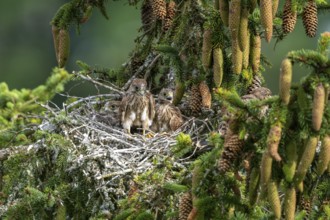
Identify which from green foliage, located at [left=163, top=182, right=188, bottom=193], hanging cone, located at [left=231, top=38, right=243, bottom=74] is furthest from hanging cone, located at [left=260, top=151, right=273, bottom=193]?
→ hanging cone, located at [left=231, top=38, right=243, bottom=74]

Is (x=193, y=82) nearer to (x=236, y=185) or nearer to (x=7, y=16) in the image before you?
(x=236, y=185)

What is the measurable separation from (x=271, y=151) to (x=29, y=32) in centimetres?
2117

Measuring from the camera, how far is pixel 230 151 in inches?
195

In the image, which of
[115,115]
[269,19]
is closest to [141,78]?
[115,115]

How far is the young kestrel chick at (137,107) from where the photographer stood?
816cm

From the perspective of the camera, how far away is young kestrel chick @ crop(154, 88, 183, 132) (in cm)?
819

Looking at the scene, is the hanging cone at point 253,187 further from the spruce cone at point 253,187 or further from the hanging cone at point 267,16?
the hanging cone at point 267,16

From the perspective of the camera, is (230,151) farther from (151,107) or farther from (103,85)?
(151,107)

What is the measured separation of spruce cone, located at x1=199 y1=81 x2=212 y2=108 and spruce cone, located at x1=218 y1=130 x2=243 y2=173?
1.93 m

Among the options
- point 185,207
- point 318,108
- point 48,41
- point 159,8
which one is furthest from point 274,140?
point 48,41

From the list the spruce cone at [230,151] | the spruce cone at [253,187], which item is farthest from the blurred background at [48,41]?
the spruce cone at [253,187]

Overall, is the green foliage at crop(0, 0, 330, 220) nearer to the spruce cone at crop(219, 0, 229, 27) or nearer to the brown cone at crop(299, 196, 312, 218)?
the brown cone at crop(299, 196, 312, 218)

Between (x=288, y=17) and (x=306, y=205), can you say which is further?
(x=288, y=17)

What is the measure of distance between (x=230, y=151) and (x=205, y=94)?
199cm
